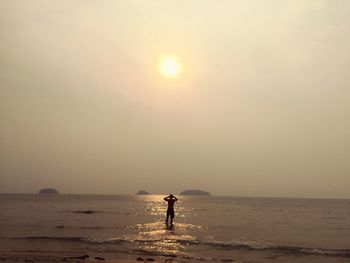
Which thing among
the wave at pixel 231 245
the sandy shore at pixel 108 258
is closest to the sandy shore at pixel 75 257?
the sandy shore at pixel 108 258

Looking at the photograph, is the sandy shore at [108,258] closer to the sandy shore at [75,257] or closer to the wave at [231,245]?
the sandy shore at [75,257]

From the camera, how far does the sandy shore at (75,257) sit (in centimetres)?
1934

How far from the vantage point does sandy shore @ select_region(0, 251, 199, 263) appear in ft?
63.5

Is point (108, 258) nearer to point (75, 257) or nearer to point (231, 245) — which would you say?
point (75, 257)

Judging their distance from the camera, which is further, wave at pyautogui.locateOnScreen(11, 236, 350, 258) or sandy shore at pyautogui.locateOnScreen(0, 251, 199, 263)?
wave at pyautogui.locateOnScreen(11, 236, 350, 258)

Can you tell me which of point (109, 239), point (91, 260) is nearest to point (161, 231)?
point (109, 239)

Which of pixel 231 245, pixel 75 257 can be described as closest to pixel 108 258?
pixel 75 257

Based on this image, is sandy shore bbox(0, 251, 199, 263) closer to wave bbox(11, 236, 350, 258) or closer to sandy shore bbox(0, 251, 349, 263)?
sandy shore bbox(0, 251, 349, 263)

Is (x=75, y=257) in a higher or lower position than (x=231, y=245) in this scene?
lower

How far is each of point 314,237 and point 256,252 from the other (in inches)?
439

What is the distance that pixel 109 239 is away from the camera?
27.9 m

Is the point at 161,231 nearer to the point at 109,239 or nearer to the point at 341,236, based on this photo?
the point at 109,239

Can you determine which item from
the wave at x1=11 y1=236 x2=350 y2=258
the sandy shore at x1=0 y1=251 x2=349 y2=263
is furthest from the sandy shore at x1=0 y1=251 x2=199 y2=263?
the wave at x1=11 y1=236 x2=350 y2=258

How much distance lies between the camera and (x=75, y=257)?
20.2m
